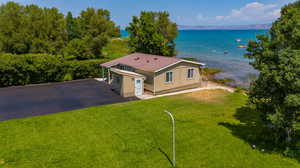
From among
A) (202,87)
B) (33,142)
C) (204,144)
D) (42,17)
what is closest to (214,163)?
(204,144)

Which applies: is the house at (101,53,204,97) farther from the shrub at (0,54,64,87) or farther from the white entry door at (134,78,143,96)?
the shrub at (0,54,64,87)

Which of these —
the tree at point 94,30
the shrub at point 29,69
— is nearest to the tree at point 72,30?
the tree at point 94,30

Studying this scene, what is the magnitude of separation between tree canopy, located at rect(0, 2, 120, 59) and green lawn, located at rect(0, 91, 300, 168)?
21.6 metres

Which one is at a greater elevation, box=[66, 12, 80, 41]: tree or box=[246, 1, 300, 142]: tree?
box=[66, 12, 80, 41]: tree

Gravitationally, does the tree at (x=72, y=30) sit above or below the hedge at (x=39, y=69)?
above

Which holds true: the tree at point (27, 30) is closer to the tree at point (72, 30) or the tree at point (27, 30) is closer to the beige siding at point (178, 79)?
the tree at point (72, 30)

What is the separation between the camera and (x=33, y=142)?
1020 centimetres

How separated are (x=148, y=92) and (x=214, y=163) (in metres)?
11.8

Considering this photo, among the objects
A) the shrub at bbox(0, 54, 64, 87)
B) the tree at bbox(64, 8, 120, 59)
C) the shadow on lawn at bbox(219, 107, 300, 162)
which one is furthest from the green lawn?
the tree at bbox(64, 8, 120, 59)

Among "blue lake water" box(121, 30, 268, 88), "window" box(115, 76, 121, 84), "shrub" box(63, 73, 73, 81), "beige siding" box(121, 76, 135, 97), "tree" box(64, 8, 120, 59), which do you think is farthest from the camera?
"tree" box(64, 8, 120, 59)

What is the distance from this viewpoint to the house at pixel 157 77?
1844cm

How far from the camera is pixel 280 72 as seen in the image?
8070 mm

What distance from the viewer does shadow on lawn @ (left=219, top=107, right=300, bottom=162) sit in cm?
967

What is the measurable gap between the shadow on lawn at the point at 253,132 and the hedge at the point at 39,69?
18.1 m
